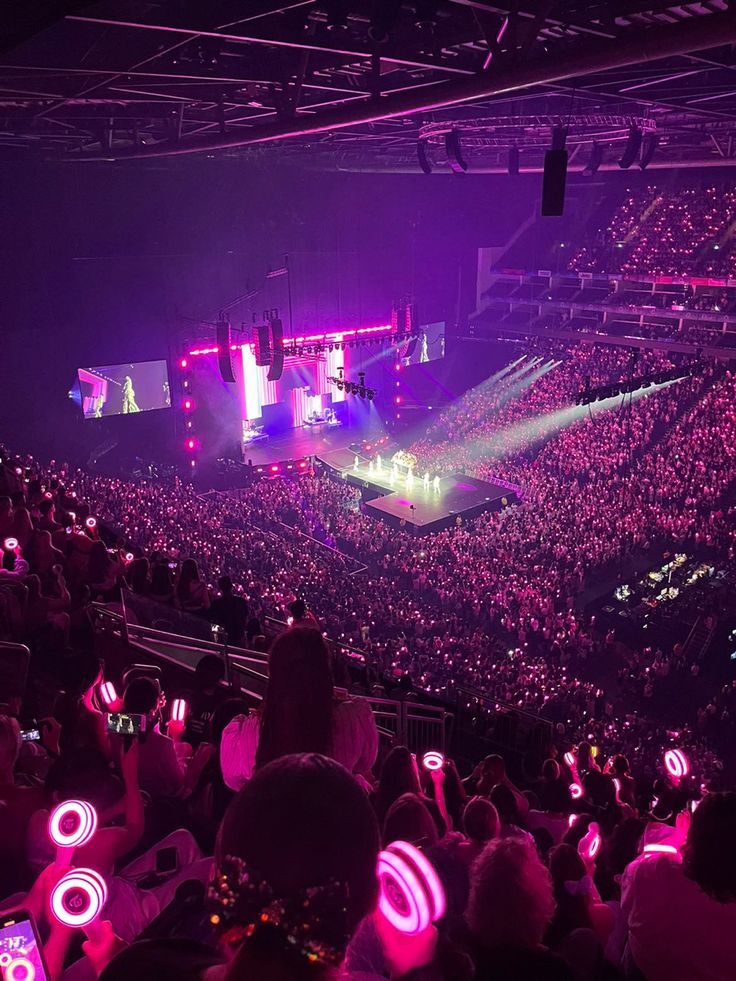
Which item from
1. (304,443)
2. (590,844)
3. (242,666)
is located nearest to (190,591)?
(242,666)

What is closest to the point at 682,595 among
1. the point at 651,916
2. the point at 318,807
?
the point at 651,916

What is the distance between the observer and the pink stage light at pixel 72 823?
2.03m

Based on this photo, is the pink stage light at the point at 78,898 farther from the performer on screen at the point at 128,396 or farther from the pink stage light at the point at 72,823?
the performer on screen at the point at 128,396

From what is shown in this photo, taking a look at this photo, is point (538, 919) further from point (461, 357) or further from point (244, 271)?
point (461, 357)

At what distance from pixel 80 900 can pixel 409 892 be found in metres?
0.91

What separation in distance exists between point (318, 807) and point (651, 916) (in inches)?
56.0

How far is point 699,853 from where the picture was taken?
1866 mm

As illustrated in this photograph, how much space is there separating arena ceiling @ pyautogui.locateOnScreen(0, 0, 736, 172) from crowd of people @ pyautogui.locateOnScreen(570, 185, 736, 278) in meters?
11.2

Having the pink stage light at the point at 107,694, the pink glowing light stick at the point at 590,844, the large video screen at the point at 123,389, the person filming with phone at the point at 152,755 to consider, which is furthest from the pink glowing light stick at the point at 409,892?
the large video screen at the point at 123,389

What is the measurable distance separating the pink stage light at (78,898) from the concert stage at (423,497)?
18045 mm

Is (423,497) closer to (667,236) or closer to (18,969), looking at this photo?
(667,236)

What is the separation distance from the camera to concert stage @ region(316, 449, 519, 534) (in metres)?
20.2

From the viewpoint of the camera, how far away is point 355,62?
7688 mm

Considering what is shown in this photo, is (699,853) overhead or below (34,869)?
overhead
